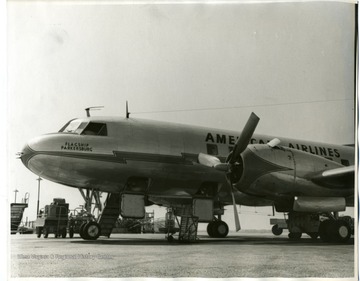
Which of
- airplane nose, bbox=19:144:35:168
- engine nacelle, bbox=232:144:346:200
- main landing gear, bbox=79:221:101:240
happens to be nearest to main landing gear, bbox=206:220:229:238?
engine nacelle, bbox=232:144:346:200

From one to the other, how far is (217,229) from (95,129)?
24.1 ft

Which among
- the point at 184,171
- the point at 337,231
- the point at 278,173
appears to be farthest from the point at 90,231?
the point at 337,231

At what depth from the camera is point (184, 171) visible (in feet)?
49.4

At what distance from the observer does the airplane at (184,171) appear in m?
13.4

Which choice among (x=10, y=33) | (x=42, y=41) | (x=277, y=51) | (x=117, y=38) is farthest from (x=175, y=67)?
(x=10, y=33)

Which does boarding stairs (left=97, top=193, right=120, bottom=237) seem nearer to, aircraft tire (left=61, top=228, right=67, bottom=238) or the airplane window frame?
the airplane window frame

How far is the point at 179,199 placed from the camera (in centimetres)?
Result: 1585

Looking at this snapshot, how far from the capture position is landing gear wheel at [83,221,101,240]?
13.3 metres

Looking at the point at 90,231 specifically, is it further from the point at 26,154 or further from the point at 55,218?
the point at 55,218

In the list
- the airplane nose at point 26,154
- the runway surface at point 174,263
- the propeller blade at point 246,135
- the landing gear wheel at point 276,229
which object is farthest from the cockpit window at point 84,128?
the landing gear wheel at point 276,229

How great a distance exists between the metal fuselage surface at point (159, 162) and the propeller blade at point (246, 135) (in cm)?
30

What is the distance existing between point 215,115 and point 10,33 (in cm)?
622

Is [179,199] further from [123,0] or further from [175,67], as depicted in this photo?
[123,0]

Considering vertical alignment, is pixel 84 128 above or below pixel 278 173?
above
